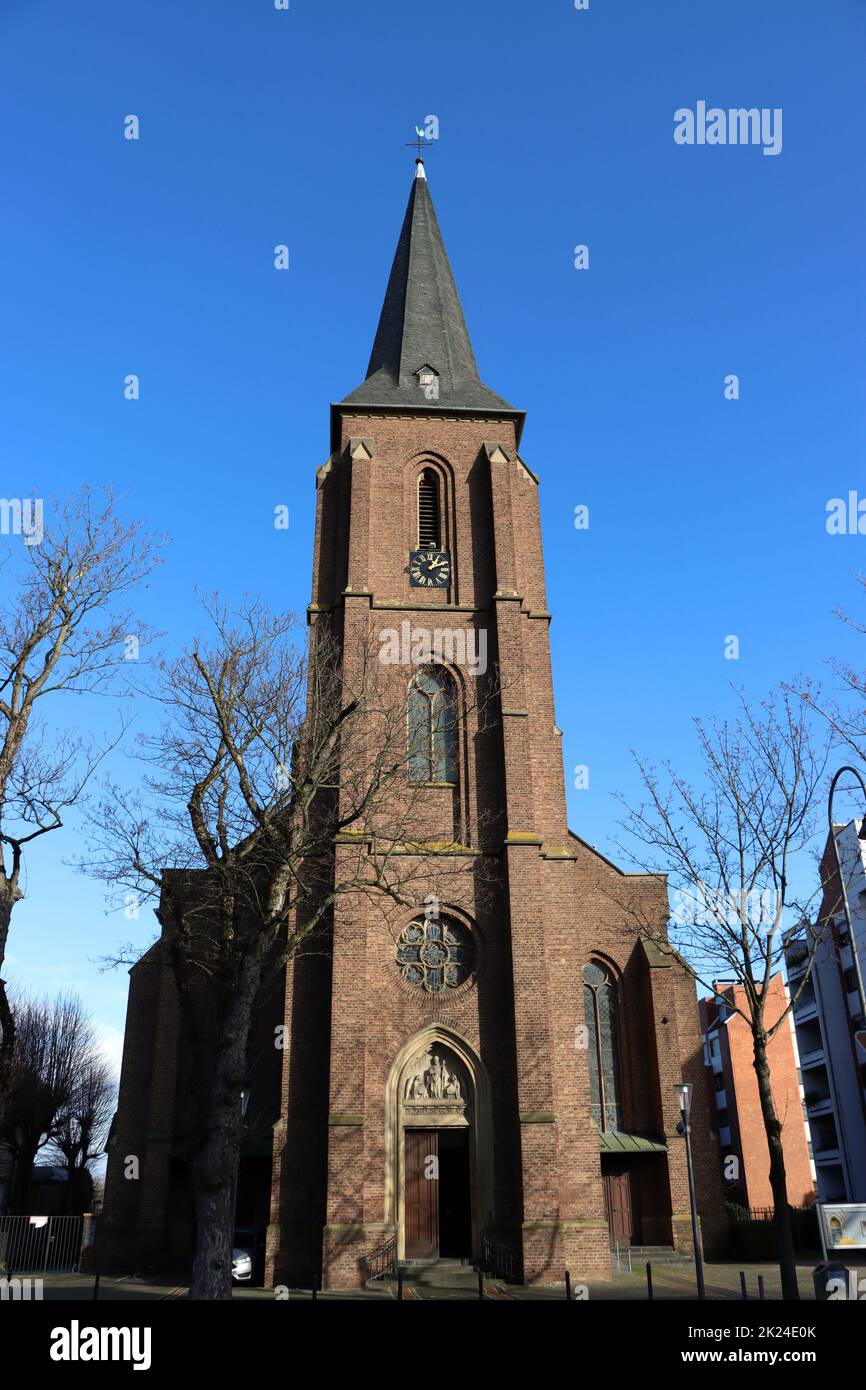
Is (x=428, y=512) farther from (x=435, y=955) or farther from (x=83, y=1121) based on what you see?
(x=83, y=1121)

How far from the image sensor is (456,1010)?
855 inches

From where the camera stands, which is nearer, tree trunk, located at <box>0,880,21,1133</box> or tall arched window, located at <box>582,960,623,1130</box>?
tree trunk, located at <box>0,880,21,1133</box>

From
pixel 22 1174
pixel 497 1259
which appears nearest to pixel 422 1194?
pixel 497 1259

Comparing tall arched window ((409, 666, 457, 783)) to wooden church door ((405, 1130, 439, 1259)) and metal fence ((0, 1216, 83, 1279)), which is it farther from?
metal fence ((0, 1216, 83, 1279))

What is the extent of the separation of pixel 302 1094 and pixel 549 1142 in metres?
5.18

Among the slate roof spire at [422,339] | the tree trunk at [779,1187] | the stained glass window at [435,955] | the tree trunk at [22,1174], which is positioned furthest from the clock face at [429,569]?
the tree trunk at [22,1174]

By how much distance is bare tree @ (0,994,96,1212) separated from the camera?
42.8m

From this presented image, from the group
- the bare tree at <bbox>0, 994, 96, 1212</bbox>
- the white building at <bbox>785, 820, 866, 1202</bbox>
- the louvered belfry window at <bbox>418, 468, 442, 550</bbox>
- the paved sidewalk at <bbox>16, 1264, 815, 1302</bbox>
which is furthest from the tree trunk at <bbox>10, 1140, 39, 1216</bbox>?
the white building at <bbox>785, 820, 866, 1202</bbox>

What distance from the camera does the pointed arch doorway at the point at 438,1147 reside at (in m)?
20.2

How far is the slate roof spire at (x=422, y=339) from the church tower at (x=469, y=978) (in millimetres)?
242

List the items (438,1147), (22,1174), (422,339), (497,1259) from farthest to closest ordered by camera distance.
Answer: (22,1174) < (422,339) < (438,1147) < (497,1259)

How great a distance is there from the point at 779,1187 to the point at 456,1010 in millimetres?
8483

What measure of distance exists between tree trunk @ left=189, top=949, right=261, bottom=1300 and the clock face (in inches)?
527
